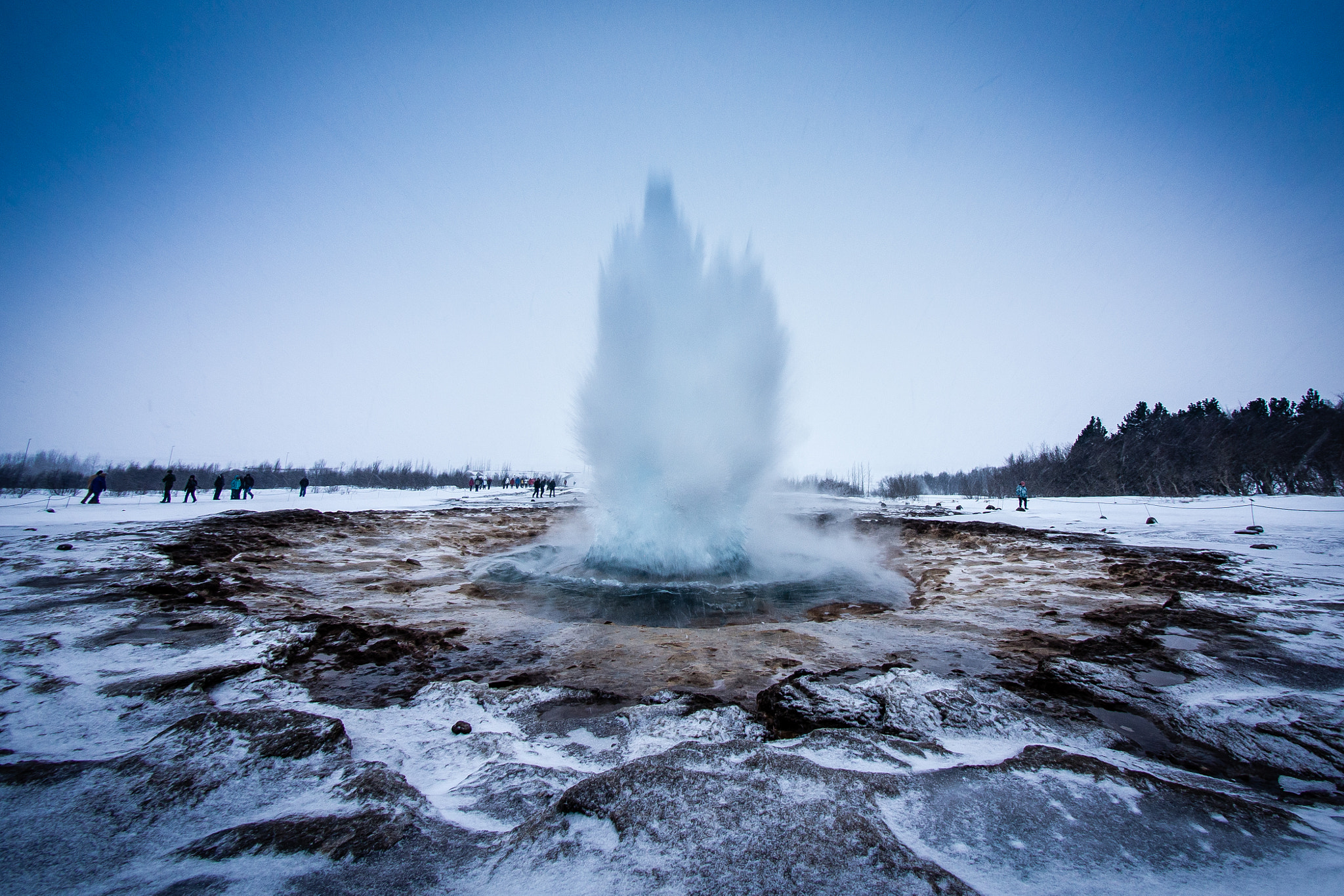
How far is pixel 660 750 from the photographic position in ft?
9.90

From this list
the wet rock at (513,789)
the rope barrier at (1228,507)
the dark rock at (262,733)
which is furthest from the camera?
the rope barrier at (1228,507)

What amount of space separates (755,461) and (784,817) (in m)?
11.0

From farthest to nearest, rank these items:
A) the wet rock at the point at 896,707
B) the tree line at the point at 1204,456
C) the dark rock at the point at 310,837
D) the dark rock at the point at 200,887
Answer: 1. the tree line at the point at 1204,456
2. the wet rock at the point at 896,707
3. the dark rock at the point at 310,837
4. the dark rock at the point at 200,887

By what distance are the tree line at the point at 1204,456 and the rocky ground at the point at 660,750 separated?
57.6 metres

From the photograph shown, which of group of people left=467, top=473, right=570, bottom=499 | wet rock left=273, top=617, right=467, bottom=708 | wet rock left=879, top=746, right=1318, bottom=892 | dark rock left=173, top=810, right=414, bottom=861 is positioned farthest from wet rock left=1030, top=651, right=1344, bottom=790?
group of people left=467, top=473, right=570, bottom=499

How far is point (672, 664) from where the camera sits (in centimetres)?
497

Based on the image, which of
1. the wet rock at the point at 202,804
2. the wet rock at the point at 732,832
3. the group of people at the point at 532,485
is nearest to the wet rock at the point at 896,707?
the wet rock at the point at 732,832

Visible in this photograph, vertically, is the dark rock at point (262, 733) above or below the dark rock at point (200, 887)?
below

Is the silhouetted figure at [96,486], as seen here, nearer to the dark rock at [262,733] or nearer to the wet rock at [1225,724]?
the dark rock at [262,733]

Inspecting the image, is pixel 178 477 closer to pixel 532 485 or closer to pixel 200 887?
pixel 532 485

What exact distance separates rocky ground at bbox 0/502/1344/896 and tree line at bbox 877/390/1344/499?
189ft

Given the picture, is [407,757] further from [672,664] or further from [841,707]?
[841,707]

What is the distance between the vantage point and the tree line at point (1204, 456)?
43.4m

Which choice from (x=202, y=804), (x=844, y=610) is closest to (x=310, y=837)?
(x=202, y=804)
